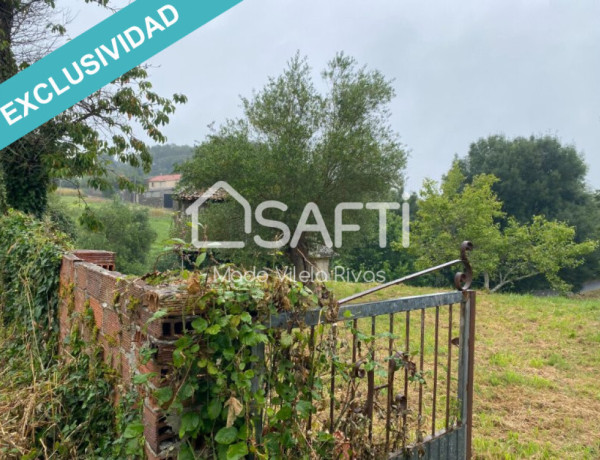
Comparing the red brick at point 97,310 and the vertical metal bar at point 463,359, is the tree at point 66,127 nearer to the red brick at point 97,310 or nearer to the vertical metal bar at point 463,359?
the red brick at point 97,310

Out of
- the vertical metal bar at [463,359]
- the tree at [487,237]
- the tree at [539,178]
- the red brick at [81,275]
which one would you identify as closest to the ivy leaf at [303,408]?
the vertical metal bar at [463,359]

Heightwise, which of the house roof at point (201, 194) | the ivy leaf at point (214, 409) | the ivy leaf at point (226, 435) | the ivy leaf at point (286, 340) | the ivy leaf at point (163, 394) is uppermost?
the house roof at point (201, 194)

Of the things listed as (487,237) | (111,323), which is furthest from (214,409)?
(487,237)

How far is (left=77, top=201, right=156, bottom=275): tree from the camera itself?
22297 mm

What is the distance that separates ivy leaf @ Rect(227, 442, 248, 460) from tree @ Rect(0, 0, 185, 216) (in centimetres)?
738

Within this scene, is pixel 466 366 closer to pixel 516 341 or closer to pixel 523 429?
pixel 523 429

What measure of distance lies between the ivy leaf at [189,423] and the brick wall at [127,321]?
0.44ft

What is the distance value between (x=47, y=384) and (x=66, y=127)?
734 centimetres

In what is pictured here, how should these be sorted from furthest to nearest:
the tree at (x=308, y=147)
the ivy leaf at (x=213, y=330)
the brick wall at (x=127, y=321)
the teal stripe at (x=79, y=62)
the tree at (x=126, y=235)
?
the tree at (x=126, y=235)
the tree at (x=308, y=147)
the teal stripe at (x=79, y=62)
the brick wall at (x=127, y=321)
the ivy leaf at (x=213, y=330)

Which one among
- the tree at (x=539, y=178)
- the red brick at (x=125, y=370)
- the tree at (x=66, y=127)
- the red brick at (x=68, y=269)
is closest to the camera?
the red brick at (x=125, y=370)

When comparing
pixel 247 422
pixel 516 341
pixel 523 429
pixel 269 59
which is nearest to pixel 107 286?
pixel 247 422

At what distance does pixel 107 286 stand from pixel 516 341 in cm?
625

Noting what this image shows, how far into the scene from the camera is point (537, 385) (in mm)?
4652

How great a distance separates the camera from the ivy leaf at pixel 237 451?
4.76 feet
